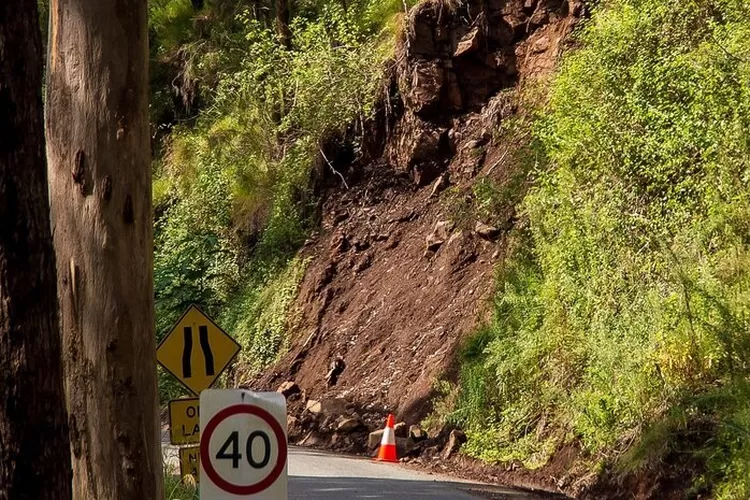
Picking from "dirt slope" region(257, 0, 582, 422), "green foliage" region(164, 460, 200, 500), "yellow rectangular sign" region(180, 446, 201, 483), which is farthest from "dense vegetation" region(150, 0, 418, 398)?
"green foliage" region(164, 460, 200, 500)

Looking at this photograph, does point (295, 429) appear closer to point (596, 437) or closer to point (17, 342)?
point (596, 437)

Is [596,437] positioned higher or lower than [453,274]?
lower

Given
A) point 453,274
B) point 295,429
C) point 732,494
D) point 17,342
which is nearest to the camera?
point 17,342

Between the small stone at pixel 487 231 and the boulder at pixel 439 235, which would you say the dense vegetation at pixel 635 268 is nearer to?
the small stone at pixel 487 231

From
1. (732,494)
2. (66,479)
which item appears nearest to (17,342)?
(66,479)

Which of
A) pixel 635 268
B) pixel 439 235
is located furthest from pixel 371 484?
pixel 439 235

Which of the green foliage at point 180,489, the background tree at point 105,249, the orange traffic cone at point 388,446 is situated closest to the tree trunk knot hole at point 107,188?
the background tree at point 105,249

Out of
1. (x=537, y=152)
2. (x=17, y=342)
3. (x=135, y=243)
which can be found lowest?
(x=17, y=342)

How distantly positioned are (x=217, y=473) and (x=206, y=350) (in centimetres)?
600

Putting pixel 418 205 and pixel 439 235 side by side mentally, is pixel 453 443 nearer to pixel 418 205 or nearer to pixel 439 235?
pixel 439 235

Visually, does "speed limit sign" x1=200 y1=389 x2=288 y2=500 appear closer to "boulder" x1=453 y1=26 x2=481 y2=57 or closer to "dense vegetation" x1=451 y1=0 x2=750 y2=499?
"dense vegetation" x1=451 y1=0 x2=750 y2=499

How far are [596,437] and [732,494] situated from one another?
2.71m

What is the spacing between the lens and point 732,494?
37.8 feet

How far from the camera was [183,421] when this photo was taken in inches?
454
